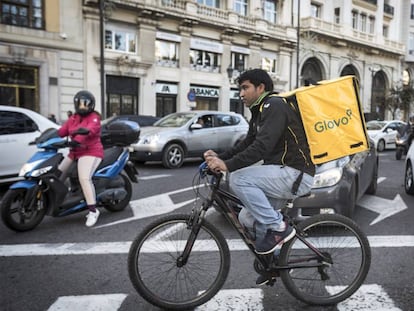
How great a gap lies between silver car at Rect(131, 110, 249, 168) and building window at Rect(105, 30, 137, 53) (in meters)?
13.8

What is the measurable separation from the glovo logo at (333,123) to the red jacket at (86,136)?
318 centimetres

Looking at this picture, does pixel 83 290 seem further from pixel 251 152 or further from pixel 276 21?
pixel 276 21

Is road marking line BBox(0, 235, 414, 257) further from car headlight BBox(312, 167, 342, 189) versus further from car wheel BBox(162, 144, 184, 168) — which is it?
car wheel BBox(162, 144, 184, 168)

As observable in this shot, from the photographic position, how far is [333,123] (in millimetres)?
3174

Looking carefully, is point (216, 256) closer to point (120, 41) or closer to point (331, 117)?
point (331, 117)

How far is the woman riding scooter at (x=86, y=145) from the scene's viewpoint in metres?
5.41

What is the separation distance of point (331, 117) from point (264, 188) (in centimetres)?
72

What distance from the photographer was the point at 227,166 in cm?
297

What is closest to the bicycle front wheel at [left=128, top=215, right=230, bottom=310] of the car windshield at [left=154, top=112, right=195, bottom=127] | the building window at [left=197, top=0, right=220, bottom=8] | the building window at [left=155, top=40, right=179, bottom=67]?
the car windshield at [left=154, top=112, right=195, bottom=127]

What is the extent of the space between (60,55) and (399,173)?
59.9ft

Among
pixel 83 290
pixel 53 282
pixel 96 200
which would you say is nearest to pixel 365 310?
pixel 83 290

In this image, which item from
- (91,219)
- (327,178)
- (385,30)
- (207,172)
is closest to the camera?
(207,172)

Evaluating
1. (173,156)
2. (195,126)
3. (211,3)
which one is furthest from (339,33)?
(173,156)

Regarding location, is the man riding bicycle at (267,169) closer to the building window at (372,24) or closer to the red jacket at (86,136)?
the red jacket at (86,136)
